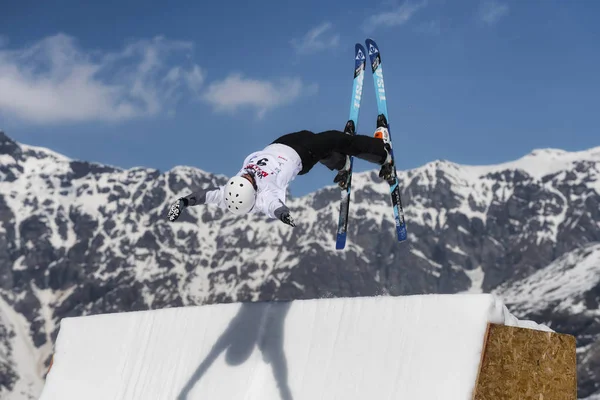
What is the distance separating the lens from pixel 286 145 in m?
11.7

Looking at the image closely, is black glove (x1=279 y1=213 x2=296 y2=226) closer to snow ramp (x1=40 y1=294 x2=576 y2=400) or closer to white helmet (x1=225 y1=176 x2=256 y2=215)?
white helmet (x1=225 y1=176 x2=256 y2=215)

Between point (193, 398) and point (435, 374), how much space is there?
4.44 meters

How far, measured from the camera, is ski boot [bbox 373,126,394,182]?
14.5 m

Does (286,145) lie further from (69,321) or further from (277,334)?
(69,321)

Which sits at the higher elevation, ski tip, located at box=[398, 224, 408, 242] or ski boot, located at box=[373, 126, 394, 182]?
ski boot, located at box=[373, 126, 394, 182]

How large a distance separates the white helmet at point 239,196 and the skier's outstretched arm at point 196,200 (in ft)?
1.25

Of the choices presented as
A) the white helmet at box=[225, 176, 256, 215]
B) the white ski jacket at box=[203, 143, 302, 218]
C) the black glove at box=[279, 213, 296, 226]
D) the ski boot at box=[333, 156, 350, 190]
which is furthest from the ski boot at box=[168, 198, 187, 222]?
the ski boot at box=[333, 156, 350, 190]

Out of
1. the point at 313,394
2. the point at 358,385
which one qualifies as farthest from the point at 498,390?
the point at 313,394

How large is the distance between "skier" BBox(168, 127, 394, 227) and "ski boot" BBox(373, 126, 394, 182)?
0.73m

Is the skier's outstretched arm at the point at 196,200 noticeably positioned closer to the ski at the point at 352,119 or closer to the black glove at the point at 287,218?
the black glove at the point at 287,218

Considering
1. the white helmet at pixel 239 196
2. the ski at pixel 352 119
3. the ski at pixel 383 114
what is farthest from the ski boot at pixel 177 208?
the ski at pixel 383 114

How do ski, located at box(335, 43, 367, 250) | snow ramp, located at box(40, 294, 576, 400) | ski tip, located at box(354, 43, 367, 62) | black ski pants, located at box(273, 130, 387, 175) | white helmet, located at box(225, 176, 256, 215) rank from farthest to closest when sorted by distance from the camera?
ski tip, located at box(354, 43, 367, 62) < ski, located at box(335, 43, 367, 250) < black ski pants, located at box(273, 130, 387, 175) < white helmet, located at box(225, 176, 256, 215) < snow ramp, located at box(40, 294, 576, 400)

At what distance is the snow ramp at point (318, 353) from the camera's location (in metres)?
8.32

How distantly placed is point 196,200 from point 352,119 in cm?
762
